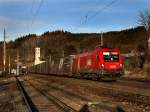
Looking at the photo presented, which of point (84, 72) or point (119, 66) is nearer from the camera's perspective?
point (119, 66)

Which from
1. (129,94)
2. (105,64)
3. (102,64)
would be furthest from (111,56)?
(129,94)

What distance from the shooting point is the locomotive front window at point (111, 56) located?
1534 inches

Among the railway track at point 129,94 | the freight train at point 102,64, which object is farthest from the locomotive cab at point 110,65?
the railway track at point 129,94

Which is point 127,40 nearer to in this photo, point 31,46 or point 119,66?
point 31,46

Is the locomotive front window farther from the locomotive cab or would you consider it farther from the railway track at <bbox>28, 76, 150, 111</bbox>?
the railway track at <bbox>28, 76, 150, 111</bbox>

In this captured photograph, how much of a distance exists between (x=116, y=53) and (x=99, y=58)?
6.70ft

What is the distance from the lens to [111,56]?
3934cm

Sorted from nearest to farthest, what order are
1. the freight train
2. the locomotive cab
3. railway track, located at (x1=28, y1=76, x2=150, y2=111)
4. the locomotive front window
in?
railway track, located at (x1=28, y1=76, x2=150, y2=111) < the locomotive cab < the freight train < the locomotive front window

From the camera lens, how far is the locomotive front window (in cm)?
3896

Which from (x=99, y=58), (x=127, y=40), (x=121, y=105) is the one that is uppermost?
(x=127, y=40)

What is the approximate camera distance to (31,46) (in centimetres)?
15000

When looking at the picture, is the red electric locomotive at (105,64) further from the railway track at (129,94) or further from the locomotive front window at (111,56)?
the railway track at (129,94)

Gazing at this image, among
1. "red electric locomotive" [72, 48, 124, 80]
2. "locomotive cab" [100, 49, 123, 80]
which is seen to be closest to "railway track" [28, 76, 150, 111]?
"locomotive cab" [100, 49, 123, 80]

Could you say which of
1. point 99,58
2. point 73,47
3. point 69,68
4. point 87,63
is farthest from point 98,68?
point 73,47
